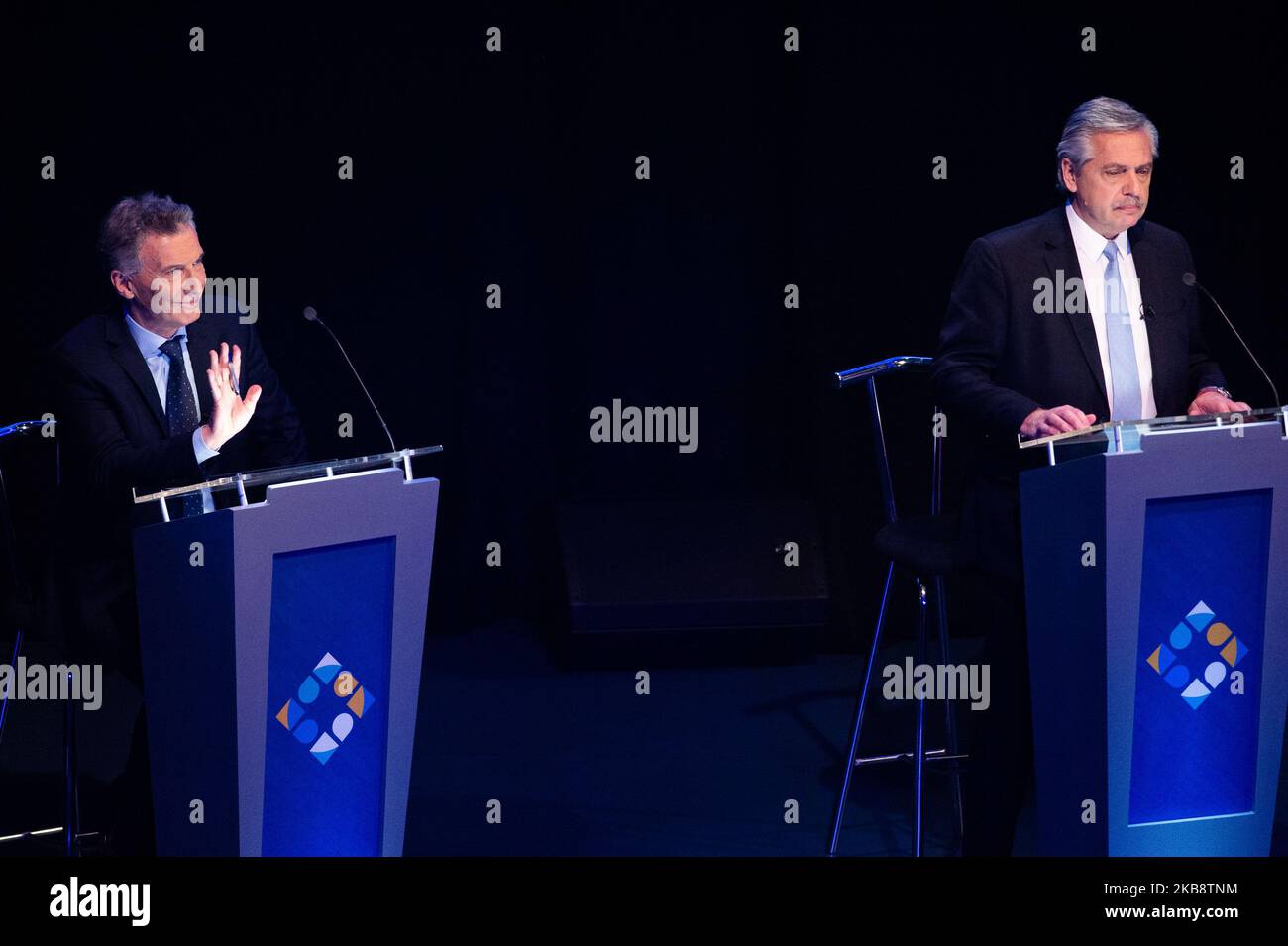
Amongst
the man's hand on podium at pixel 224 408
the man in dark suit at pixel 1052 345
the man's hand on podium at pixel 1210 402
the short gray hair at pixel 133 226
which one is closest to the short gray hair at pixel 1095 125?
the man in dark suit at pixel 1052 345

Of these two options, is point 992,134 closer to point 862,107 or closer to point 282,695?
point 862,107

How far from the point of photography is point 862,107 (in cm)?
519

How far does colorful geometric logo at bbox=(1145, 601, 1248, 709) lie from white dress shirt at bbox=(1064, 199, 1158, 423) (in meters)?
0.57

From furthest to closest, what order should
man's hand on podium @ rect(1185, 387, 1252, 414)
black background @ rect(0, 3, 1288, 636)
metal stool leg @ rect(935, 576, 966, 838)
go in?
black background @ rect(0, 3, 1288, 636)
metal stool leg @ rect(935, 576, 966, 838)
man's hand on podium @ rect(1185, 387, 1252, 414)

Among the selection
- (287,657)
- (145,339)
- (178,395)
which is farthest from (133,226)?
(287,657)

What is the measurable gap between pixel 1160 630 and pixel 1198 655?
0.10 m

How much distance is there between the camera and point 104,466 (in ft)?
9.53

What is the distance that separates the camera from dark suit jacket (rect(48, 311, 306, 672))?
289 cm

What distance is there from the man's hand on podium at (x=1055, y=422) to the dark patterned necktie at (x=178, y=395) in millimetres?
1640

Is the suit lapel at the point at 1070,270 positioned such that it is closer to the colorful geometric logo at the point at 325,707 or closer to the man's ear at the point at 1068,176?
the man's ear at the point at 1068,176

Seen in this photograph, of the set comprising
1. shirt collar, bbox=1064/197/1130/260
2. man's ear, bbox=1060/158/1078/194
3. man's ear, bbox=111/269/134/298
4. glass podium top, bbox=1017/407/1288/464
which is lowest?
glass podium top, bbox=1017/407/1288/464

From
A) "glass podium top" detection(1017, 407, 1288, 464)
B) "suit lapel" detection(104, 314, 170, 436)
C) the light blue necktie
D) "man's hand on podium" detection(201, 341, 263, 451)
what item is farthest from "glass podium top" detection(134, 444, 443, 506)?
the light blue necktie

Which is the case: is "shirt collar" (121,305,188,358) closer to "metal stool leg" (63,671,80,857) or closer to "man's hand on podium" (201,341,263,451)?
"man's hand on podium" (201,341,263,451)
